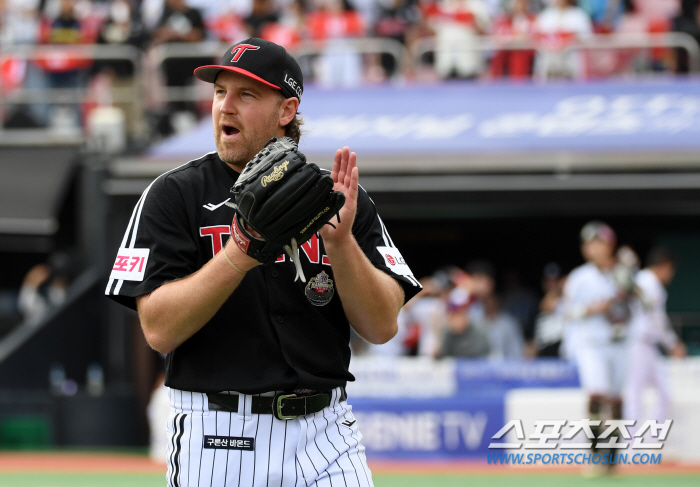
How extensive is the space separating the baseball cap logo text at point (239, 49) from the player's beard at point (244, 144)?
21 centimetres

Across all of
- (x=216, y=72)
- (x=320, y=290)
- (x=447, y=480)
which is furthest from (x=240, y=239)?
(x=447, y=480)

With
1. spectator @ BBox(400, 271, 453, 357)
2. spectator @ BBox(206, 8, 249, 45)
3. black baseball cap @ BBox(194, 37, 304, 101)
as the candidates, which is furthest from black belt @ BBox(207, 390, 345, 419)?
spectator @ BBox(206, 8, 249, 45)

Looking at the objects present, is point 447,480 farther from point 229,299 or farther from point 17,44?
point 17,44

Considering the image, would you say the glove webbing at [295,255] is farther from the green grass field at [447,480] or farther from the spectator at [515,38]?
the spectator at [515,38]

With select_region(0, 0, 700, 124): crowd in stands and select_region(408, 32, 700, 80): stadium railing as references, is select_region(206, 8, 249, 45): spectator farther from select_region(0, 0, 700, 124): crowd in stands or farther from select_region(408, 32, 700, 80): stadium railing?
select_region(408, 32, 700, 80): stadium railing

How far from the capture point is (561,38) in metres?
12.2

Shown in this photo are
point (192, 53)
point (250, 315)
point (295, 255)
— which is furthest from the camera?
point (192, 53)

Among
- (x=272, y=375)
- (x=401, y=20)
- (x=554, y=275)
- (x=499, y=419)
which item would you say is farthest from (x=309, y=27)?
(x=272, y=375)

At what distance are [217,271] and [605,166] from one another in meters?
9.23

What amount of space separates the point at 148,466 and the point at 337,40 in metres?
5.81

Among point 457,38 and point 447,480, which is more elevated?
point 457,38

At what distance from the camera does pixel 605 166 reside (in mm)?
11414

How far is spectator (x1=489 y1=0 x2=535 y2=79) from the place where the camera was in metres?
12.4

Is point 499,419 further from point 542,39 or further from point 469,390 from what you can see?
point 542,39
